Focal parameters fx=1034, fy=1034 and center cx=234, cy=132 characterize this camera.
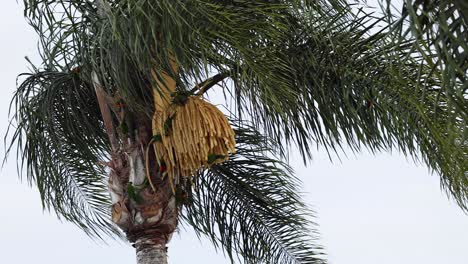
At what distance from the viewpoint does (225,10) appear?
8.47 meters

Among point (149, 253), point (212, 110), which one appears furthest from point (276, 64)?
point (149, 253)

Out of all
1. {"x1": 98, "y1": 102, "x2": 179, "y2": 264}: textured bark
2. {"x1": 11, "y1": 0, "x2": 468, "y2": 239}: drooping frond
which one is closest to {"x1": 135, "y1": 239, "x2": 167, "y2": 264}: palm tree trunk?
{"x1": 98, "y1": 102, "x2": 179, "y2": 264}: textured bark

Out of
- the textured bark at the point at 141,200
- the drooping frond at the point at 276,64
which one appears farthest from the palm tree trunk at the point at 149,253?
the drooping frond at the point at 276,64

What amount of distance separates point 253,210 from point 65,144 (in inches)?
83.2

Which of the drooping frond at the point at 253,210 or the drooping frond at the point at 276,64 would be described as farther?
the drooping frond at the point at 253,210

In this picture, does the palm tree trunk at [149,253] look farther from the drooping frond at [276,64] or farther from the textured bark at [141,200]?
the drooping frond at [276,64]

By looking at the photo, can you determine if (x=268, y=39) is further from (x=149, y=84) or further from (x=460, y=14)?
(x=460, y=14)

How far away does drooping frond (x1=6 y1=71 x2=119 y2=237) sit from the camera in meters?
10.4

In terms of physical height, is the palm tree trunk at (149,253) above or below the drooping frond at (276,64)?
below

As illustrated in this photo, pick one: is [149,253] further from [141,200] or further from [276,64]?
[276,64]

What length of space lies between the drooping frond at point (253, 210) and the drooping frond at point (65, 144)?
41.6 inches

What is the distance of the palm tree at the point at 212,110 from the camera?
8562 mm

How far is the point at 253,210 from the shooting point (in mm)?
11086

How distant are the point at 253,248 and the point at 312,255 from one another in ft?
2.11
